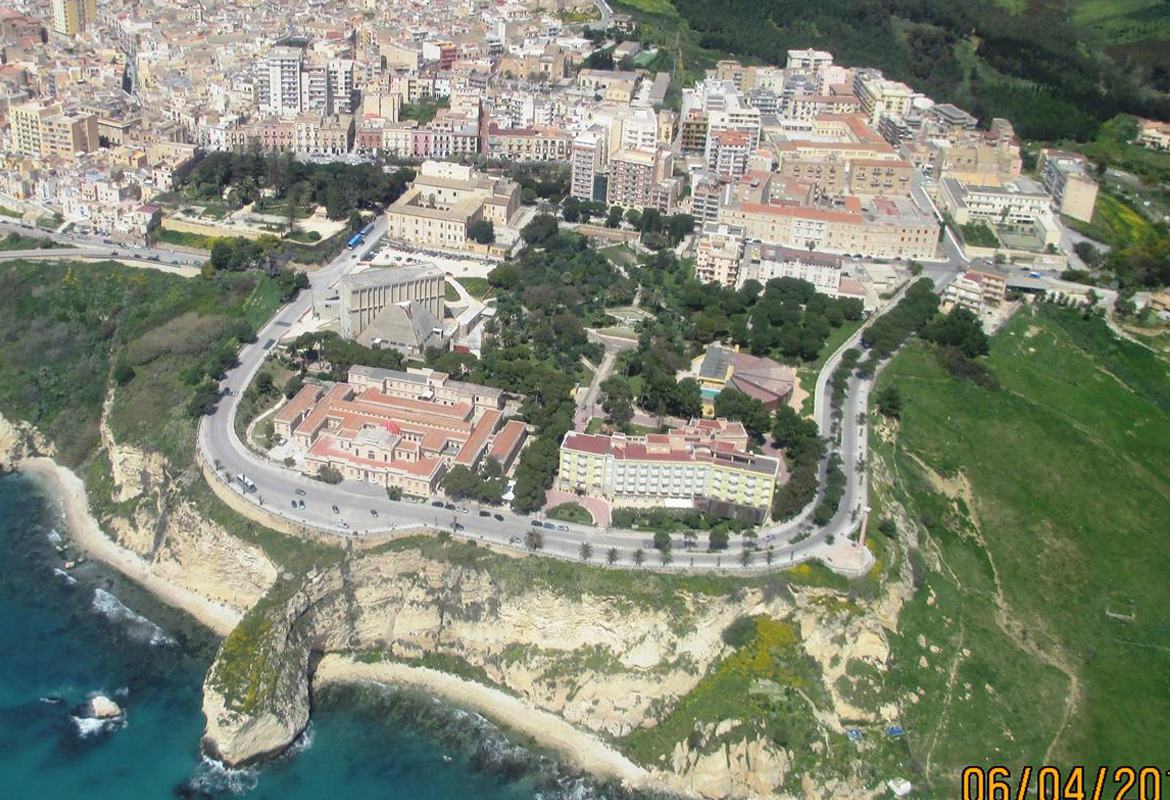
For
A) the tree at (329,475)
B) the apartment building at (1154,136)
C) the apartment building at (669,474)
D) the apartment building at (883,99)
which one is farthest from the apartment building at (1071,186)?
the tree at (329,475)

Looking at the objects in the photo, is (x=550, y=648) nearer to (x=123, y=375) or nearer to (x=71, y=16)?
(x=123, y=375)

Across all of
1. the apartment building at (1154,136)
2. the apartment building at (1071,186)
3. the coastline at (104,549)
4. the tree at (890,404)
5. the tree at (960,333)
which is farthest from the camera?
the apartment building at (1154,136)

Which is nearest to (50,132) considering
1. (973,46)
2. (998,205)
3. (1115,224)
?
(998,205)

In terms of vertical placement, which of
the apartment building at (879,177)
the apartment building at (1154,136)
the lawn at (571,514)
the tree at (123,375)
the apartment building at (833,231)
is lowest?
the tree at (123,375)

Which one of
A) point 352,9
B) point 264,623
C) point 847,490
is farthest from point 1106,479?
point 352,9

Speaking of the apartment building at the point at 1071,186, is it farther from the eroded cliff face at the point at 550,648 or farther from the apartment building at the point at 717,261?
the eroded cliff face at the point at 550,648

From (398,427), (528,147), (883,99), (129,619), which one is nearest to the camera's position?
(129,619)

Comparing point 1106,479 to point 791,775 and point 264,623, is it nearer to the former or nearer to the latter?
point 791,775
